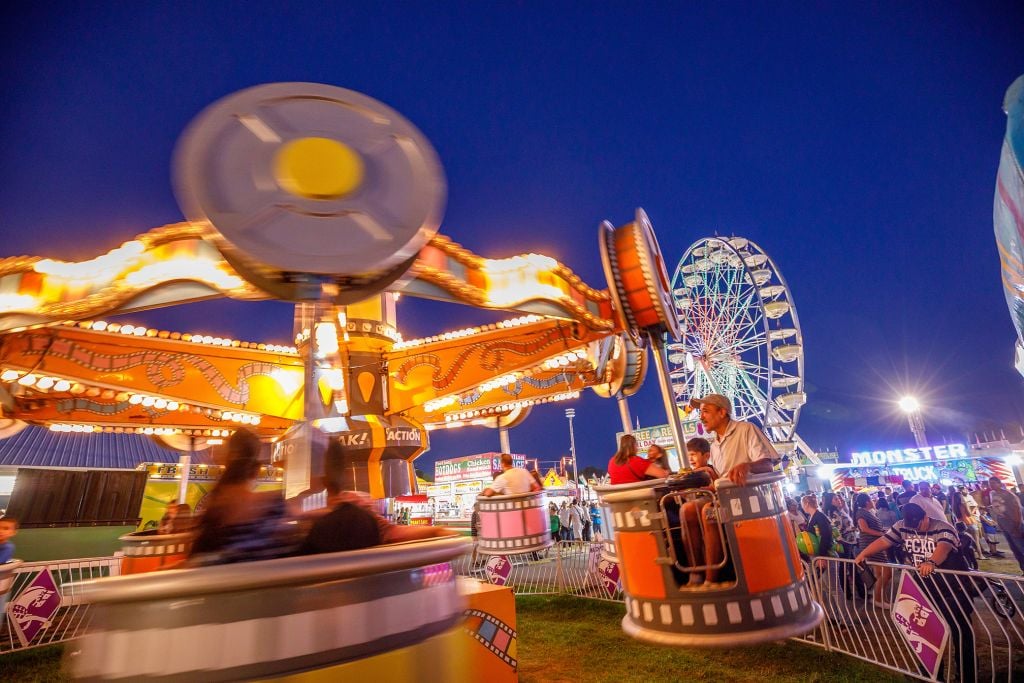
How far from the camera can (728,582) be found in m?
3.24

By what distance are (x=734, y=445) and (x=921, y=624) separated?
2.73 meters

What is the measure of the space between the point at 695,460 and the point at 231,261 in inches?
164

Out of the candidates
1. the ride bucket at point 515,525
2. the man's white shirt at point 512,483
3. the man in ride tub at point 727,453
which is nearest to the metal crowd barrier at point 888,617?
the ride bucket at point 515,525

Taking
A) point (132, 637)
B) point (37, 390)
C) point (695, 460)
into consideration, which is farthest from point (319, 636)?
point (37, 390)

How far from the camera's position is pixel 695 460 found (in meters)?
4.54

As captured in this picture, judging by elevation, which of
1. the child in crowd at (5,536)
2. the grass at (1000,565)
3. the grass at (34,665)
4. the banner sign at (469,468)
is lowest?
the grass at (1000,565)

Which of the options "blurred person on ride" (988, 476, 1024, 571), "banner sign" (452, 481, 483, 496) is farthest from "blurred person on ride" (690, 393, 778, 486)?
"banner sign" (452, 481, 483, 496)

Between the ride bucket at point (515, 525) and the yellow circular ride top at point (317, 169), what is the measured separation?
6.95 m

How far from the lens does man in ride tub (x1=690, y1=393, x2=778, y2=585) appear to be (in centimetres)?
329

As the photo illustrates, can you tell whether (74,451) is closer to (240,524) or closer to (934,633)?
(240,524)

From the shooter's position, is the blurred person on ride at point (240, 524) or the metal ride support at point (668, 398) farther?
the metal ride support at point (668, 398)

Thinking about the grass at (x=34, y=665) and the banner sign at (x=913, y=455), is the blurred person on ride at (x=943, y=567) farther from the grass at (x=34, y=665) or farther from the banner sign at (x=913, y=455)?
the banner sign at (x=913, y=455)

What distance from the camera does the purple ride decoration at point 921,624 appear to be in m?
4.16

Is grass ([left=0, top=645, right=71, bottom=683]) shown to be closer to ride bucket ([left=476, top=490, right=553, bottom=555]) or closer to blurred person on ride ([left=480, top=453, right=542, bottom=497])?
ride bucket ([left=476, top=490, right=553, bottom=555])
